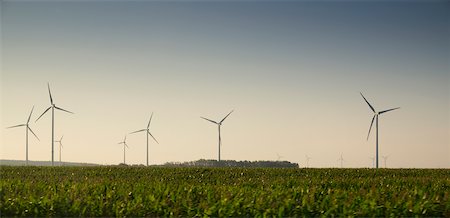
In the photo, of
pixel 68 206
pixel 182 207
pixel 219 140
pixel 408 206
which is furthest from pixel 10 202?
pixel 219 140

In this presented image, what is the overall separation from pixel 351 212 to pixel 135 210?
685cm

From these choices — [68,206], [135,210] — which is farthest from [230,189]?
[68,206]

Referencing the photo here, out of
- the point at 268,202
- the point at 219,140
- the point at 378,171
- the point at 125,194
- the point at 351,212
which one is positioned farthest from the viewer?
the point at 219,140

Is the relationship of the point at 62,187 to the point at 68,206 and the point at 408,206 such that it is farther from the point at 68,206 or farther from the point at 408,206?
the point at 408,206

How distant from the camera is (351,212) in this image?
672 inches

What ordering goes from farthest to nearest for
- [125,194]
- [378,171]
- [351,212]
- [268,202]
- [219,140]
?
1. [219,140]
2. [378,171]
3. [125,194]
4. [268,202]
5. [351,212]

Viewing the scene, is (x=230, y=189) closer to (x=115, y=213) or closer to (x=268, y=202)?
(x=268, y=202)

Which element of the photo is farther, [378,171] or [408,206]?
[378,171]

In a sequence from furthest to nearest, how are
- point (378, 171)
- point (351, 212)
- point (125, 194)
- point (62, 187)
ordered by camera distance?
point (378, 171), point (62, 187), point (125, 194), point (351, 212)

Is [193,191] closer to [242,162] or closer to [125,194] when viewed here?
[125,194]

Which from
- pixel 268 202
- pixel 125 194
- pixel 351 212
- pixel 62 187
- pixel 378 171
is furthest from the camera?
pixel 378 171

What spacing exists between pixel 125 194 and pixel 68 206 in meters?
2.26

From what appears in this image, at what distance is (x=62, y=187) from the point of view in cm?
2194

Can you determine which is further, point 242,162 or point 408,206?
point 242,162
